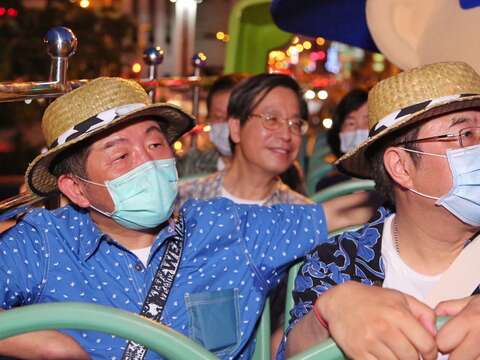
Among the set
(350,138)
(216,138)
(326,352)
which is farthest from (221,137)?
(326,352)

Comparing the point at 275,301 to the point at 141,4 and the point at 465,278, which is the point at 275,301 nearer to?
the point at 465,278

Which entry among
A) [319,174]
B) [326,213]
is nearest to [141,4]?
[319,174]

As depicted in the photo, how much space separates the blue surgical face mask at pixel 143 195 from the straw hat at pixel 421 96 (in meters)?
0.52

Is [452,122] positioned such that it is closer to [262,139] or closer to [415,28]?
[415,28]

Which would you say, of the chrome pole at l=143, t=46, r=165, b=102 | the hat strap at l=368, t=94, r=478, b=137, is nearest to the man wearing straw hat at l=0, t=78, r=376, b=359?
the hat strap at l=368, t=94, r=478, b=137

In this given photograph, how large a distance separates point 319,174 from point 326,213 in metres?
2.22

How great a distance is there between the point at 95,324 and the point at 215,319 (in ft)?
2.71

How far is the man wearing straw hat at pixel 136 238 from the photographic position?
2.10 meters

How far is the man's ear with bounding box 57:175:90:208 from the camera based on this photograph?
2.25 metres

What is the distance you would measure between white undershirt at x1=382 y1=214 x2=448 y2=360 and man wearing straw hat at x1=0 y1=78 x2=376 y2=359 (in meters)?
0.30

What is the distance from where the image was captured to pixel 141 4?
1334 inches

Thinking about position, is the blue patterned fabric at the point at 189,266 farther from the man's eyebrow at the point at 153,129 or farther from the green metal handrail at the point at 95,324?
the green metal handrail at the point at 95,324

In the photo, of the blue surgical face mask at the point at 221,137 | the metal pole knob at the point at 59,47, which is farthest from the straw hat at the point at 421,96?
the blue surgical face mask at the point at 221,137

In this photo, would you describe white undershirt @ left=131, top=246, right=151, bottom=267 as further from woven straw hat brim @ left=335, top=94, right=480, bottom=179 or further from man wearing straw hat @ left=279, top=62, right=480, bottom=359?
woven straw hat brim @ left=335, top=94, right=480, bottom=179
